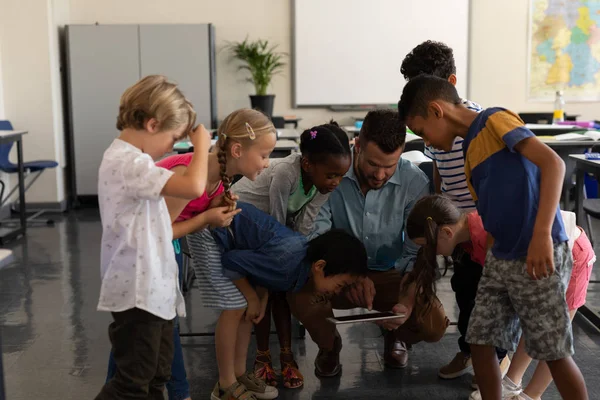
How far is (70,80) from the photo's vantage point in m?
6.99

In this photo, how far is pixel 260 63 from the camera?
285 inches

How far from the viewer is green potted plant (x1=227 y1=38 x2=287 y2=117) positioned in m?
7.18

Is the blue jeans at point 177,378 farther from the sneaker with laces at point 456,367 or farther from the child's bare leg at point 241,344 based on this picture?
the sneaker with laces at point 456,367

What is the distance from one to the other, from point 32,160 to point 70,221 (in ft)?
3.08

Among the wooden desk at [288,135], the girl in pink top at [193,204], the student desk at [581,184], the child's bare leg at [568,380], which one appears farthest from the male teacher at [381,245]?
the wooden desk at [288,135]

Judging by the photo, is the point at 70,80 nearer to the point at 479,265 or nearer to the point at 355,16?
the point at 355,16

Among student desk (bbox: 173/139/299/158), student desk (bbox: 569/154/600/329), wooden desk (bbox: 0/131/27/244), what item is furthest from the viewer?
wooden desk (bbox: 0/131/27/244)

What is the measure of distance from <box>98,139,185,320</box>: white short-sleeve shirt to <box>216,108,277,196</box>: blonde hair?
0.41 meters

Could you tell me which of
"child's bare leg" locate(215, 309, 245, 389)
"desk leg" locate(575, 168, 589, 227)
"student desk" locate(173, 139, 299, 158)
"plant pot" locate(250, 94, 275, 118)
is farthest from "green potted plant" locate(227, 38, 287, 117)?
"child's bare leg" locate(215, 309, 245, 389)

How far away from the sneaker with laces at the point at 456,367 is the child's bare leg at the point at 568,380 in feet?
2.29

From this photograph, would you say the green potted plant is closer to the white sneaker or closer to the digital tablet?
the digital tablet

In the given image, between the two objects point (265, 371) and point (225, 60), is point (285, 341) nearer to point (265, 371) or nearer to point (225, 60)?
point (265, 371)

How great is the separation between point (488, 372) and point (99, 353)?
5.25 feet

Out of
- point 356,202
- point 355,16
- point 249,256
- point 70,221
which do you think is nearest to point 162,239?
point 249,256
